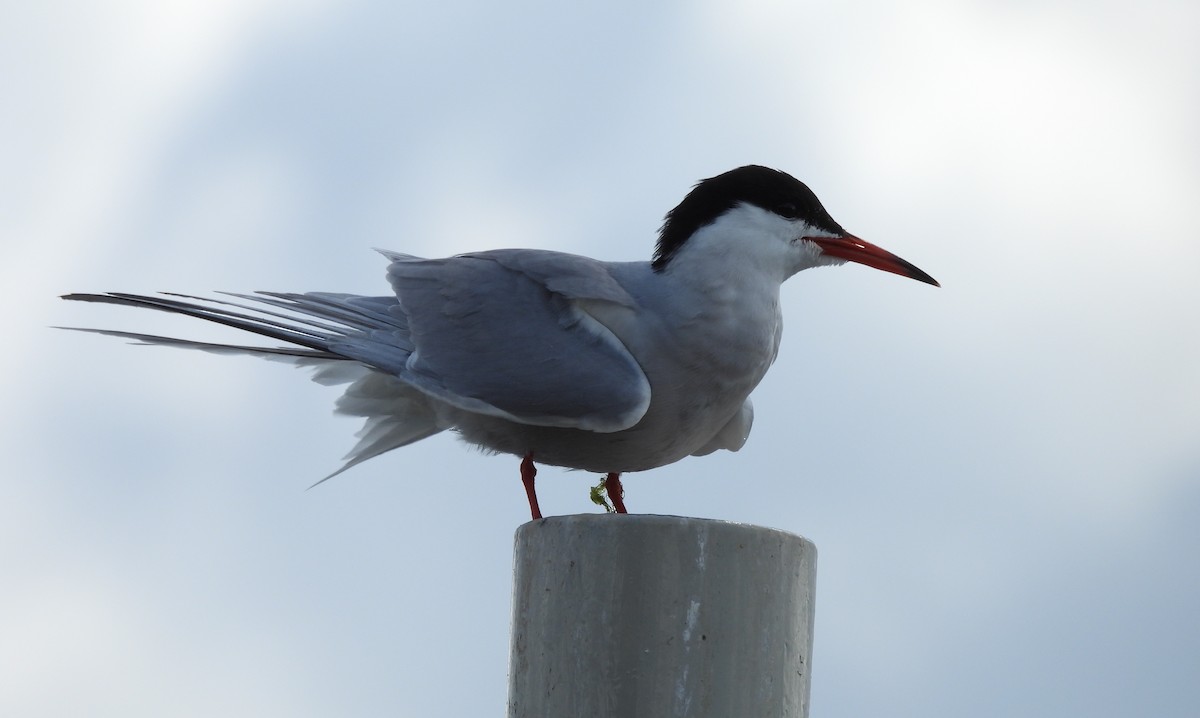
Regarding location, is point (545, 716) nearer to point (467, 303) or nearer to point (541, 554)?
point (541, 554)

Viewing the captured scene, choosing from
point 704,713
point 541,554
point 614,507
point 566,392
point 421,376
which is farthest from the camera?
point 614,507

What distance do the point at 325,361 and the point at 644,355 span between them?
125 centimetres

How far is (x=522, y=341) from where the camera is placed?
Answer: 179 inches

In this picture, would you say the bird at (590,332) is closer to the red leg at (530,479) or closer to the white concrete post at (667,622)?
the red leg at (530,479)

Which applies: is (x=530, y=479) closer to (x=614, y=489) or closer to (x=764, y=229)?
(x=614, y=489)

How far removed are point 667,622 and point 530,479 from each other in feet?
4.98

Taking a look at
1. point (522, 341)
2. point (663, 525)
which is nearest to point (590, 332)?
point (522, 341)

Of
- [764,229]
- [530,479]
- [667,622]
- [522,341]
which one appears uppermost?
[764,229]

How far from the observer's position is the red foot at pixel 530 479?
14.6 ft

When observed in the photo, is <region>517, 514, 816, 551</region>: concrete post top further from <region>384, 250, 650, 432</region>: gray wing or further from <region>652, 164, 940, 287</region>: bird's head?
<region>652, 164, 940, 287</region>: bird's head

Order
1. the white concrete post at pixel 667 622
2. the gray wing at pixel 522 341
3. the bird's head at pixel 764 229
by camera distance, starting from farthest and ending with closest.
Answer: the bird's head at pixel 764 229, the gray wing at pixel 522 341, the white concrete post at pixel 667 622

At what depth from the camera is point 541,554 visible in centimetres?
328

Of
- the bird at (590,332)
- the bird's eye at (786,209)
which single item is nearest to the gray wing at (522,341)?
the bird at (590,332)

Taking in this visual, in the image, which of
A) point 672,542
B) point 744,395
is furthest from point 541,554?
point 744,395
